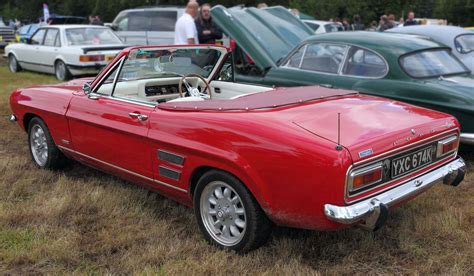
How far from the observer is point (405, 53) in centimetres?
548

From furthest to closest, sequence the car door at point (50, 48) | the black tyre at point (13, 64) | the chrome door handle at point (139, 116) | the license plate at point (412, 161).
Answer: the black tyre at point (13, 64) < the car door at point (50, 48) < the chrome door handle at point (139, 116) < the license plate at point (412, 161)

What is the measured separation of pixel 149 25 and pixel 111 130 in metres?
10.9

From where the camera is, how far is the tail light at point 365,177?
261 cm

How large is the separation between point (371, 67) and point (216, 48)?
201 cm

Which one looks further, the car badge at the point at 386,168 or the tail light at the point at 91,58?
the tail light at the point at 91,58

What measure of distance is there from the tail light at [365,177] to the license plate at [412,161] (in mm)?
169

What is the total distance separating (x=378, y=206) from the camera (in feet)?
8.83

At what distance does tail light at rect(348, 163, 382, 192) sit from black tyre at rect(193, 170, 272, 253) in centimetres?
62

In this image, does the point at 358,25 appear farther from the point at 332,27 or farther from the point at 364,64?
the point at 364,64

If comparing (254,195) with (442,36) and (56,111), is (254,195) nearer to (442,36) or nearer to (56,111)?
(56,111)

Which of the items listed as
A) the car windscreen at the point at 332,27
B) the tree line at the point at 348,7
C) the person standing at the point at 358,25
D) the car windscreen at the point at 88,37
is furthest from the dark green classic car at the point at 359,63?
→ the tree line at the point at 348,7

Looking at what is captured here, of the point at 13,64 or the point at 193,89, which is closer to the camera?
the point at 193,89

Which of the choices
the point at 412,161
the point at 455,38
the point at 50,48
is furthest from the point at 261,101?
the point at 50,48

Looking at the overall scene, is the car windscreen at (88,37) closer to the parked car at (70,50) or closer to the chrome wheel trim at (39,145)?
the parked car at (70,50)
